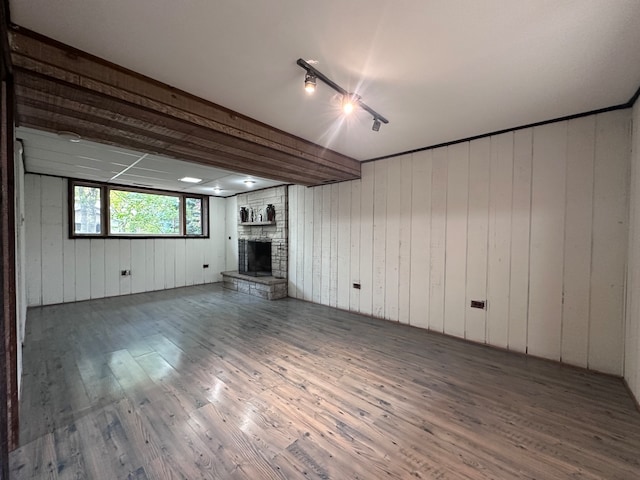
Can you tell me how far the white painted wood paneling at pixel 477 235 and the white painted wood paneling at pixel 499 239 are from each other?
0.15ft

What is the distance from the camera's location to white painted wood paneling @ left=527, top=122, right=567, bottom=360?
2.62 meters

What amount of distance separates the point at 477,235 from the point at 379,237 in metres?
1.35

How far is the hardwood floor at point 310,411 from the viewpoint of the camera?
147cm

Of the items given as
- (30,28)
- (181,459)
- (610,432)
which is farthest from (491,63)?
(181,459)

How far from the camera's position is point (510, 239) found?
9.52 ft

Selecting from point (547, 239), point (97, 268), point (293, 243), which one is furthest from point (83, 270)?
point (547, 239)

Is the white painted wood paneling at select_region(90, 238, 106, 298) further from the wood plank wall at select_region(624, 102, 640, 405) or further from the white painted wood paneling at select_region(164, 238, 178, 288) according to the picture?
the wood plank wall at select_region(624, 102, 640, 405)

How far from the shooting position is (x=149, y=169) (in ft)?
14.1

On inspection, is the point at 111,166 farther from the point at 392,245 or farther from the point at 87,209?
the point at 392,245

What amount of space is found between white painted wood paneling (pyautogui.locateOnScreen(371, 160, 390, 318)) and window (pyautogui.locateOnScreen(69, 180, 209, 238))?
5102 mm

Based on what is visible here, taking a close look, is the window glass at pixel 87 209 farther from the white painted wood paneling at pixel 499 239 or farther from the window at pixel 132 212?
the white painted wood paneling at pixel 499 239

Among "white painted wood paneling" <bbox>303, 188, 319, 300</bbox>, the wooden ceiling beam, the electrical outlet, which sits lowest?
the electrical outlet

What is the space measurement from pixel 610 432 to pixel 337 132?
10.8 feet

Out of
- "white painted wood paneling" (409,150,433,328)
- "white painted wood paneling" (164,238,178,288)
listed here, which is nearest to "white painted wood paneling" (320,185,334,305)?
"white painted wood paneling" (409,150,433,328)
